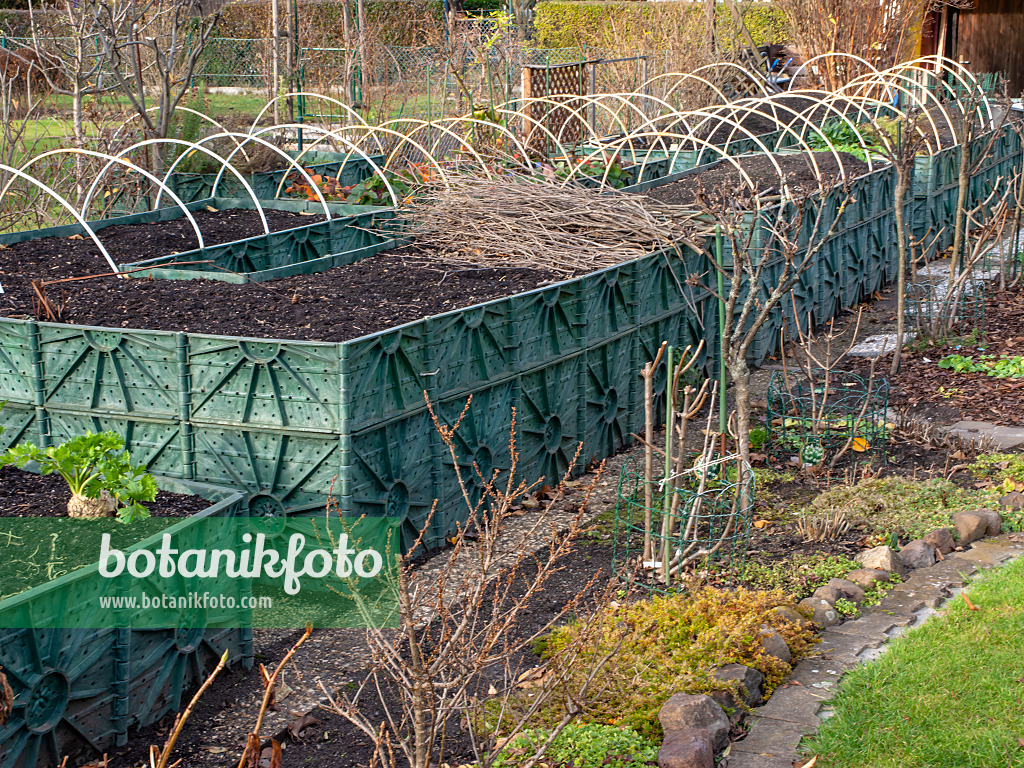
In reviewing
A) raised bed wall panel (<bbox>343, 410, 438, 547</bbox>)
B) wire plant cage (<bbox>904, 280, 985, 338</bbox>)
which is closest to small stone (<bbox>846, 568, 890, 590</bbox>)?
raised bed wall panel (<bbox>343, 410, 438, 547</bbox>)

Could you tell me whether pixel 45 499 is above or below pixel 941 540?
above

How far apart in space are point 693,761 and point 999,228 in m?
8.32

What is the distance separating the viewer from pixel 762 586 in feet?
18.8

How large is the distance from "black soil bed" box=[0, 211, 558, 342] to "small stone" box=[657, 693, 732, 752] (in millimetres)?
3229

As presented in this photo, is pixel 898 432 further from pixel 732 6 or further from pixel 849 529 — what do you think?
pixel 732 6

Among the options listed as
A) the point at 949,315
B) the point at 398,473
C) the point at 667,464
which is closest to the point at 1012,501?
the point at 667,464

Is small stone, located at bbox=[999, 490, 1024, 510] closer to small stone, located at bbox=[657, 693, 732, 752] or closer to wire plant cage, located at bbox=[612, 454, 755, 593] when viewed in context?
Result: wire plant cage, located at bbox=[612, 454, 755, 593]

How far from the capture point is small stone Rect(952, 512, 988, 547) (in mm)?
6238

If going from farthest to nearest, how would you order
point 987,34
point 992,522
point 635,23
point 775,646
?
point 635,23
point 987,34
point 992,522
point 775,646

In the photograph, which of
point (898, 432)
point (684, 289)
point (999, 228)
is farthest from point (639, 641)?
point (999, 228)

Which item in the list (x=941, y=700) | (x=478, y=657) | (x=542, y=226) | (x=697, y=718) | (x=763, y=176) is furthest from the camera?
(x=763, y=176)

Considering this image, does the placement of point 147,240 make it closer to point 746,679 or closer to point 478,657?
point 746,679

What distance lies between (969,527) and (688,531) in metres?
1.72

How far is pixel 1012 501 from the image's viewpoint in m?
6.64
